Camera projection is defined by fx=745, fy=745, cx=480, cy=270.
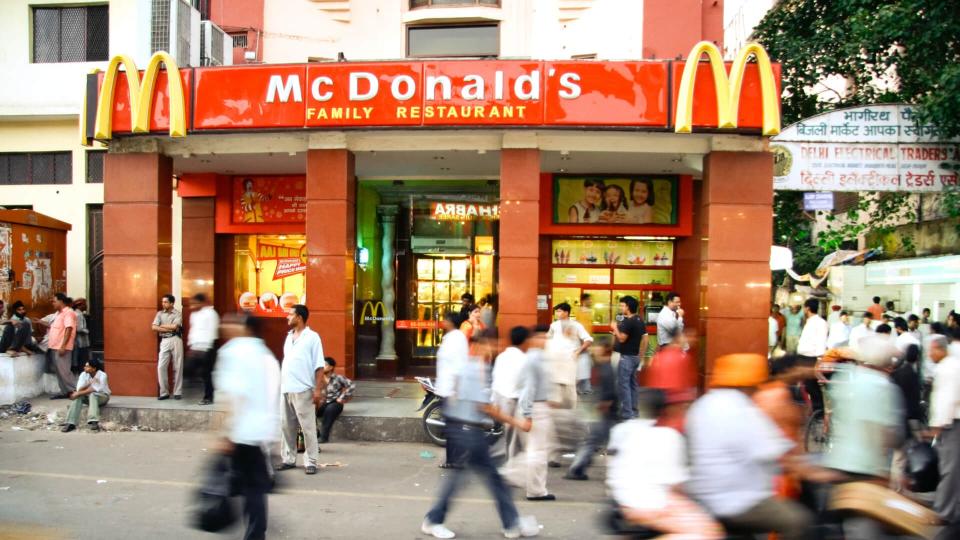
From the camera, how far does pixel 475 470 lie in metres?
6.18

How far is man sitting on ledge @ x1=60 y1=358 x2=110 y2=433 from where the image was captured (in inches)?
437

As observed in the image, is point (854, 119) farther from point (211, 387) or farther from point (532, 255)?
point (211, 387)

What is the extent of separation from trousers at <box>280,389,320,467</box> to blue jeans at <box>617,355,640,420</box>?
4429 mm

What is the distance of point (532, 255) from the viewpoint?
11938 millimetres

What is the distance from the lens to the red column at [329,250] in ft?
39.9

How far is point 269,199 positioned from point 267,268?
1556 millimetres

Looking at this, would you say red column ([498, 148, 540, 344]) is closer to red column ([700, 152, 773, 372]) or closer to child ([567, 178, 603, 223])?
red column ([700, 152, 773, 372])

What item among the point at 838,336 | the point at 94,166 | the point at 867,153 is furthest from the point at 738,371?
the point at 94,166

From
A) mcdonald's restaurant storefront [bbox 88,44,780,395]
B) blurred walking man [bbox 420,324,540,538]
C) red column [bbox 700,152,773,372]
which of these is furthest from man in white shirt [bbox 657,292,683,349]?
blurred walking man [bbox 420,324,540,538]

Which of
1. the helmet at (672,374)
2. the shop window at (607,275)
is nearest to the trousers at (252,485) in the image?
the helmet at (672,374)

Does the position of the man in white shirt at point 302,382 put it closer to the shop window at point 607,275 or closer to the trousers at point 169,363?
the trousers at point 169,363

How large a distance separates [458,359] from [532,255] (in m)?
4.91

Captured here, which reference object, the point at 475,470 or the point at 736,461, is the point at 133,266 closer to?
the point at 475,470

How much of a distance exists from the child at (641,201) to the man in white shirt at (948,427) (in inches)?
327
